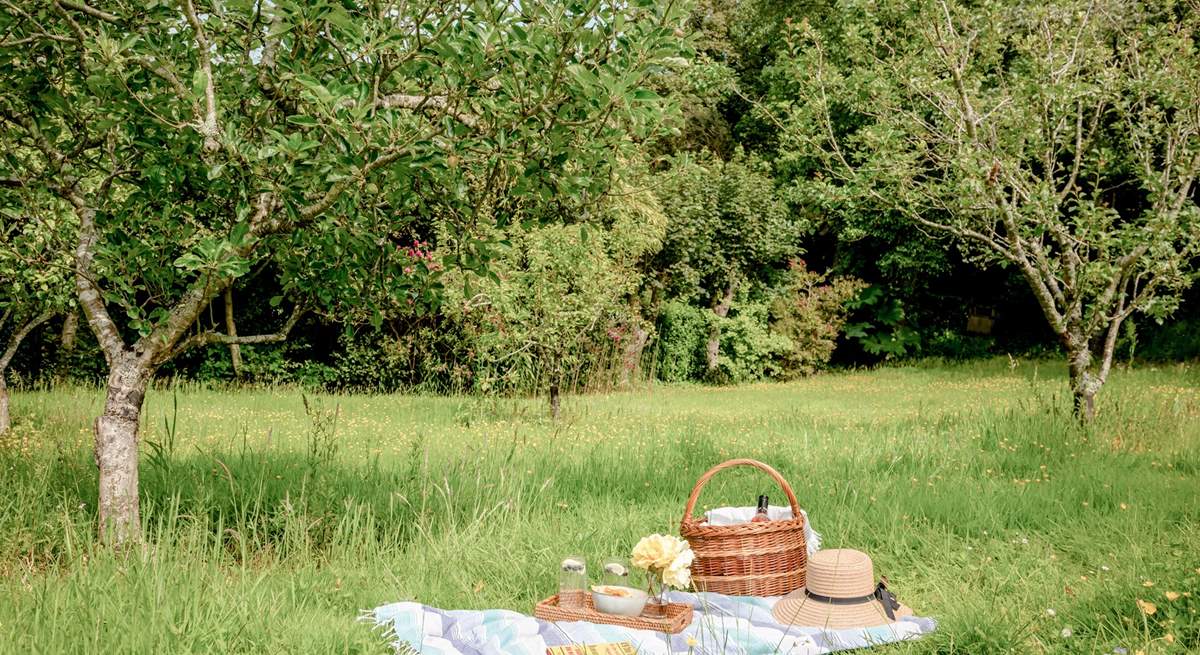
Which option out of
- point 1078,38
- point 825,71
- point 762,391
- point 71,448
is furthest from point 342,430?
point 762,391

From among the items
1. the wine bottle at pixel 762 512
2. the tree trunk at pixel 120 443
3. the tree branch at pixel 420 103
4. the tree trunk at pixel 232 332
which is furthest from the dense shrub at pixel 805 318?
the tree trunk at pixel 120 443

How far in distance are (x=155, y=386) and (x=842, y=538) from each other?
11.1 meters

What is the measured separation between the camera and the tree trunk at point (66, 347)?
1268cm

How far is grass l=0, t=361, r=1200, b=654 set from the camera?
3035mm

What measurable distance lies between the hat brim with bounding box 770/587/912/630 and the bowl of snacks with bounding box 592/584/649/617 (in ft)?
2.01

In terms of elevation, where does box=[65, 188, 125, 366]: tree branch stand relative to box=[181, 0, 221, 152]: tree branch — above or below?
below

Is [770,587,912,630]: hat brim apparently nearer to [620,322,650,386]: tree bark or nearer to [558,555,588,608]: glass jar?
[558,555,588,608]: glass jar

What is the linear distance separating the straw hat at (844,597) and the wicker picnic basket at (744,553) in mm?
350

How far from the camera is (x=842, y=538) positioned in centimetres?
464

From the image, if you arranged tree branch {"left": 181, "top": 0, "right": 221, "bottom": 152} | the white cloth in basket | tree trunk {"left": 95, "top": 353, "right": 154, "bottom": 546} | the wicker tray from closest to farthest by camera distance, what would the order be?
tree branch {"left": 181, "top": 0, "right": 221, "bottom": 152}, the wicker tray, tree trunk {"left": 95, "top": 353, "right": 154, "bottom": 546}, the white cloth in basket

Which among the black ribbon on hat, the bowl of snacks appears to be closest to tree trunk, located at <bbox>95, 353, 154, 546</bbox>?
the bowl of snacks

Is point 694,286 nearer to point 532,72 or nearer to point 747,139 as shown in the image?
point 747,139

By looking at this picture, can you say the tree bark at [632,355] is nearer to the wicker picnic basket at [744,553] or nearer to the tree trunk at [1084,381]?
the tree trunk at [1084,381]

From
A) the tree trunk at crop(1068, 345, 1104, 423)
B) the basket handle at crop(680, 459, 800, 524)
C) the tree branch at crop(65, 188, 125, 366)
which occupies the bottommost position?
the basket handle at crop(680, 459, 800, 524)
